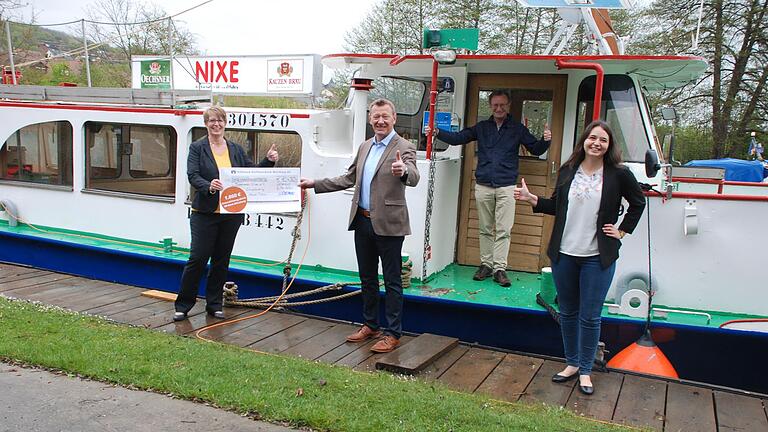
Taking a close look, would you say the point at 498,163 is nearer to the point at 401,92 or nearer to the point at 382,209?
the point at 401,92

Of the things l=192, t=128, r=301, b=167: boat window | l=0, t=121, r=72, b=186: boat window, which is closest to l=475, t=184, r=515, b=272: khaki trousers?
l=192, t=128, r=301, b=167: boat window

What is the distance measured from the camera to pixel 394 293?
17.3ft

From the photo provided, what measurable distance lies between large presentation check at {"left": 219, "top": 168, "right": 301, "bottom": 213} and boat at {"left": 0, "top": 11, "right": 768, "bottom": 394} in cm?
60

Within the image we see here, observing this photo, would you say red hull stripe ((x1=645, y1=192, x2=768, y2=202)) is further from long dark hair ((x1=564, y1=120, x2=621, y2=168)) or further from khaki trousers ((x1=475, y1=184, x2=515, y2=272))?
khaki trousers ((x1=475, y1=184, x2=515, y2=272))

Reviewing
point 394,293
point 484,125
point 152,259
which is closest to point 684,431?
point 394,293

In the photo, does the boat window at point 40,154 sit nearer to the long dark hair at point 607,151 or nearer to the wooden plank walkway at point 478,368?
the wooden plank walkway at point 478,368

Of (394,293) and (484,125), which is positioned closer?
(394,293)

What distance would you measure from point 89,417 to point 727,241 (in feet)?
15.3

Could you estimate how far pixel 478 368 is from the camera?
4.95 metres

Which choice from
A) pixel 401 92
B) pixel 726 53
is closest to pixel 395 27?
pixel 726 53

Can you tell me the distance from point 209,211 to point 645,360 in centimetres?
361

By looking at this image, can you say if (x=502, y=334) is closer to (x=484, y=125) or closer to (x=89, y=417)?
(x=484, y=125)

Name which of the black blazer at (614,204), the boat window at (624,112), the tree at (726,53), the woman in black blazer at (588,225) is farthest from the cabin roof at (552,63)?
the tree at (726,53)

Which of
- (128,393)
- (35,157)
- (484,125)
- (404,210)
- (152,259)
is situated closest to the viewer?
(128,393)
